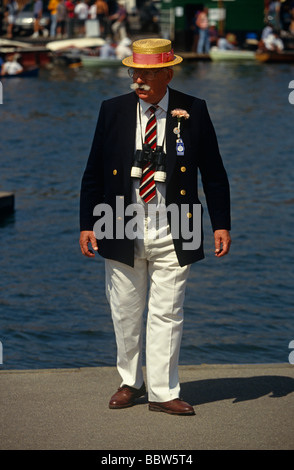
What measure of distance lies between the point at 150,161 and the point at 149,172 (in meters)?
0.06

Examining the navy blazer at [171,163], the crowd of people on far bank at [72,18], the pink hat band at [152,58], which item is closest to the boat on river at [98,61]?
the crowd of people on far bank at [72,18]

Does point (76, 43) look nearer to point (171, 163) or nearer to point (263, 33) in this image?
point (263, 33)

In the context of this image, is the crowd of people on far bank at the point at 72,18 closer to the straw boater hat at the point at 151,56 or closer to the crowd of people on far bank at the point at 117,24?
the crowd of people on far bank at the point at 117,24

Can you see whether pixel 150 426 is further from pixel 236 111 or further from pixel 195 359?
pixel 236 111

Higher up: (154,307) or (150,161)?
(150,161)

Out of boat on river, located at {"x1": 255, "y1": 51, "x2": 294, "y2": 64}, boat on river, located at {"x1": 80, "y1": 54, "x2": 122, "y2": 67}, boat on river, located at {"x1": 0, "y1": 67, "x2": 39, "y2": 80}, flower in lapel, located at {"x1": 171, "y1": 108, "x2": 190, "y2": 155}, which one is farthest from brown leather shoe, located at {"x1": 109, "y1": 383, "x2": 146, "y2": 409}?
boat on river, located at {"x1": 255, "y1": 51, "x2": 294, "y2": 64}

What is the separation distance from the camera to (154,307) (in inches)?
216

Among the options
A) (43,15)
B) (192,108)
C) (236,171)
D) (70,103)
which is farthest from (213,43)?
(192,108)

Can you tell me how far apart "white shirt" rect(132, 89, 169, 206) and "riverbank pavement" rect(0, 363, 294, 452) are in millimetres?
1134

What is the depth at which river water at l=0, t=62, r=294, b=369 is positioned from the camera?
999cm

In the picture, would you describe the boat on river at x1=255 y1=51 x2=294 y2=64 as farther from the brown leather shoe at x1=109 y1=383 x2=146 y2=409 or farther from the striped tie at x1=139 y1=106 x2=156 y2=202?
the brown leather shoe at x1=109 y1=383 x2=146 y2=409

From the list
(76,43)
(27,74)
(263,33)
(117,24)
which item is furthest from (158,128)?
(117,24)

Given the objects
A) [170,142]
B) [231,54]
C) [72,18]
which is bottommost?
[231,54]

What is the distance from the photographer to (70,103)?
33.9m
